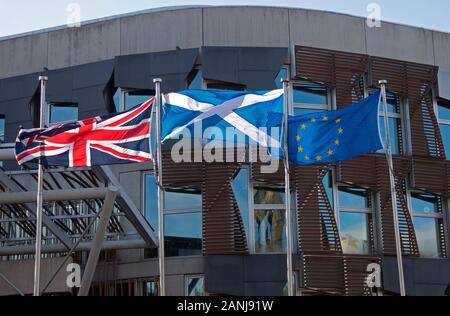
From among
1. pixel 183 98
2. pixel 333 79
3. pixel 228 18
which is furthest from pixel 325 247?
pixel 183 98

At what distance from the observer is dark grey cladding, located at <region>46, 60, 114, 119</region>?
907 inches

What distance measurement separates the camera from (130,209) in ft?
59.3

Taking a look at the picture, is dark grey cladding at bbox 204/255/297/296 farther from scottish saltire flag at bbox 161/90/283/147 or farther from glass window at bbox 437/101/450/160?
glass window at bbox 437/101/450/160

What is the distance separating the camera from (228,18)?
906 inches

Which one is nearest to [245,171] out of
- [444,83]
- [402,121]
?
[402,121]

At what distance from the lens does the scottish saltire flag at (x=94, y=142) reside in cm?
1459

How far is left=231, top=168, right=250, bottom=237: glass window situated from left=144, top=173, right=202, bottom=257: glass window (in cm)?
104

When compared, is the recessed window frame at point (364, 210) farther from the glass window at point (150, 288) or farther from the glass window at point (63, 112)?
the glass window at point (63, 112)

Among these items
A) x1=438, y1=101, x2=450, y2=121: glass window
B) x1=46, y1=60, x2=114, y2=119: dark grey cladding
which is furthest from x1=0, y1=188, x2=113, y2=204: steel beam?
x1=438, y1=101, x2=450, y2=121: glass window

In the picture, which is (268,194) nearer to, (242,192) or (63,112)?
(242,192)

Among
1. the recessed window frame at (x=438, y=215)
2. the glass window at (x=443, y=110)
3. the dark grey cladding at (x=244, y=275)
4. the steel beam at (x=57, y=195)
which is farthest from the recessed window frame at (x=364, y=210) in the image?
the steel beam at (x=57, y=195)

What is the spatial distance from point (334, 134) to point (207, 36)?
29.6 feet

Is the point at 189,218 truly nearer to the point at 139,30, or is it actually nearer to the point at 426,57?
the point at 139,30
